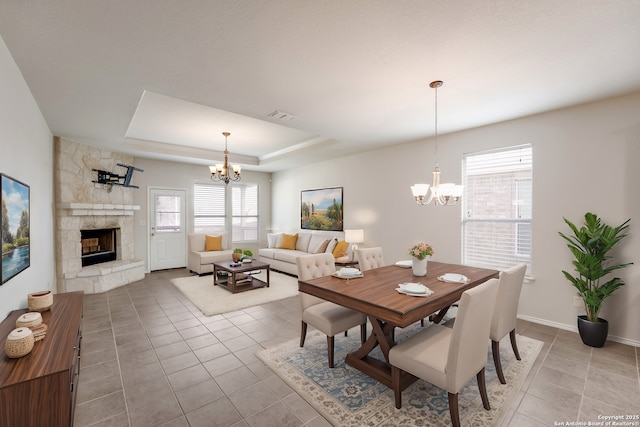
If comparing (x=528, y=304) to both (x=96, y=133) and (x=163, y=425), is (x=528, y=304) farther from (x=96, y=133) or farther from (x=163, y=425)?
(x=96, y=133)

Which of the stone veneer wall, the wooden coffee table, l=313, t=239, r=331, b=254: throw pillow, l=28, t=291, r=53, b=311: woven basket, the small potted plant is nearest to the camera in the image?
l=28, t=291, r=53, b=311: woven basket

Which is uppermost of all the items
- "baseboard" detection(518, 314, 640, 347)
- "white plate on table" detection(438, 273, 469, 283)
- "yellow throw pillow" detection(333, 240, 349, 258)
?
"white plate on table" detection(438, 273, 469, 283)

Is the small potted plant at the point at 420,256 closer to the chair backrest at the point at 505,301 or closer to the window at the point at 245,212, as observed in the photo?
the chair backrest at the point at 505,301

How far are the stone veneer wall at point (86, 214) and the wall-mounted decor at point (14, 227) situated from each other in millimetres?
2537

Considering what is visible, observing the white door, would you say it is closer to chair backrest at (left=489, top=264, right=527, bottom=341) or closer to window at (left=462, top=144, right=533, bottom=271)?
window at (left=462, top=144, right=533, bottom=271)

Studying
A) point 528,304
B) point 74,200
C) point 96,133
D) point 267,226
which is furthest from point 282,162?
point 528,304

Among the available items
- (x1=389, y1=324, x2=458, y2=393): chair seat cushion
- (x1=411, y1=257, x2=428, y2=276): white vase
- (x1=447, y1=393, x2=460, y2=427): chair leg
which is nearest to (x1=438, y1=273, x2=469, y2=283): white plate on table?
(x1=411, y1=257, x2=428, y2=276): white vase

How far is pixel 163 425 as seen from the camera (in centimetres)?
188

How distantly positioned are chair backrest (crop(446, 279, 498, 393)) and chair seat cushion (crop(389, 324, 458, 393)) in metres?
0.08

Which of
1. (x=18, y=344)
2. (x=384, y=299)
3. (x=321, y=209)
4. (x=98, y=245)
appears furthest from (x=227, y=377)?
(x=98, y=245)

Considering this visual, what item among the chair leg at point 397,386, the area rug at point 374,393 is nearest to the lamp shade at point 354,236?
the area rug at point 374,393

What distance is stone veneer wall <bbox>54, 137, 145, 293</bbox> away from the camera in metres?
4.73

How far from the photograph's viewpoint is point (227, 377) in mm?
2428

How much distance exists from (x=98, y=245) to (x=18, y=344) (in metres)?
4.99
